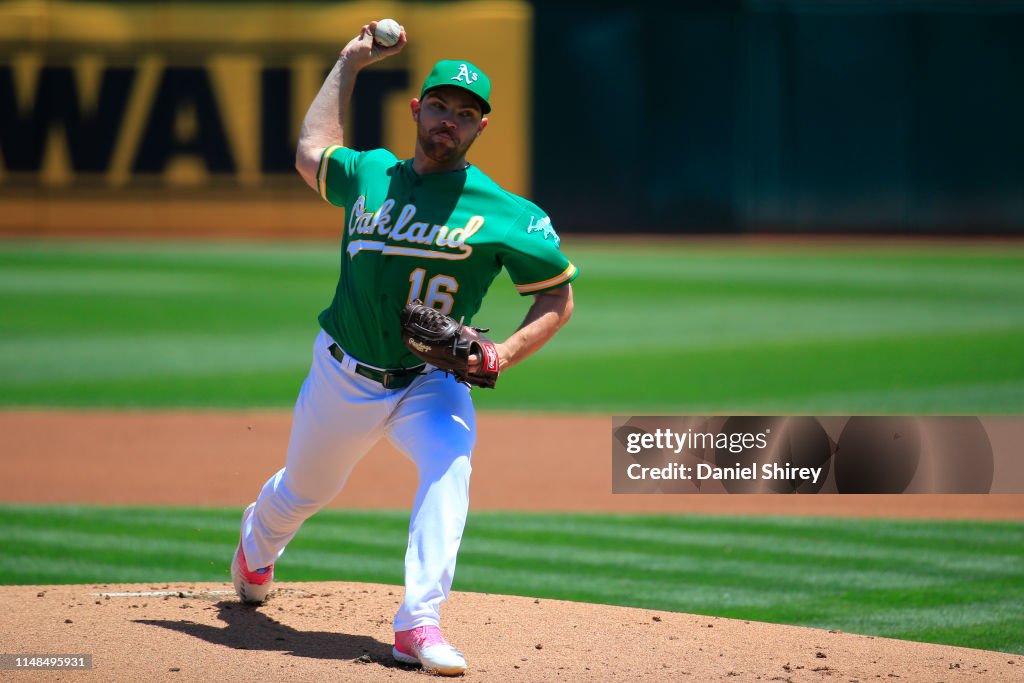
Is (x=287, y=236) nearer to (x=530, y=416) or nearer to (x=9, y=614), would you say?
(x=530, y=416)

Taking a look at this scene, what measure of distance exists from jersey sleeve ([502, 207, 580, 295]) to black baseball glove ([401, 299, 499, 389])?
10.4 inches

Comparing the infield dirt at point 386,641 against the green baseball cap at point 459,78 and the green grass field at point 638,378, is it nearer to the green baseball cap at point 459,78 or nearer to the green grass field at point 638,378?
the green grass field at point 638,378

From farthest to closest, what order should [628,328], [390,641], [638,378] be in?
1. [628,328]
2. [638,378]
3. [390,641]

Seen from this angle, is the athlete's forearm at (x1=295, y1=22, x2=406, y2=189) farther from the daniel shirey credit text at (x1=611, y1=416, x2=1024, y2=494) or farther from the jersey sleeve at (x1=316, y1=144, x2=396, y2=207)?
the daniel shirey credit text at (x1=611, y1=416, x2=1024, y2=494)

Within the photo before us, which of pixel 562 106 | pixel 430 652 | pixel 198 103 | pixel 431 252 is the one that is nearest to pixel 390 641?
pixel 430 652

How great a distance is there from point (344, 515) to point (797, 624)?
2938mm

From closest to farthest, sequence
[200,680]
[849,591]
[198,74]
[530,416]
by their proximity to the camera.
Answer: [200,680] < [849,591] < [530,416] < [198,74]

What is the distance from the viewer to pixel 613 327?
1545cm

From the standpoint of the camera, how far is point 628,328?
15.4 metres

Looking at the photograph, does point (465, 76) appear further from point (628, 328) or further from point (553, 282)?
point (628, 328)

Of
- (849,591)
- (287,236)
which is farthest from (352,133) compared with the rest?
(849,591)

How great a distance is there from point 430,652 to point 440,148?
1.55 meters

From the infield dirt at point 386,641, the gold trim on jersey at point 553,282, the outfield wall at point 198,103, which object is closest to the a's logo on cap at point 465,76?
the gold trim on jersey at point 553,282

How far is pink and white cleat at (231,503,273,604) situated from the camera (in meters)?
4.85
